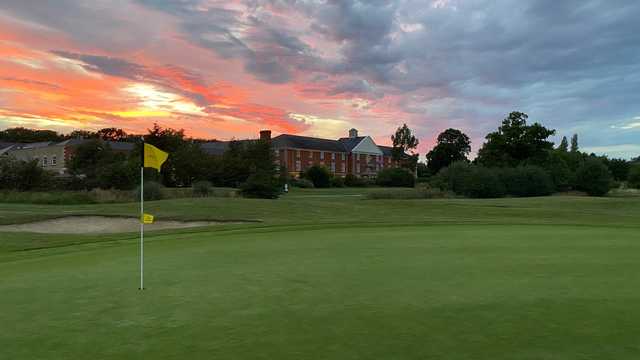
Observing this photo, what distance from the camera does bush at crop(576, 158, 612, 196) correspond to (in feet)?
179

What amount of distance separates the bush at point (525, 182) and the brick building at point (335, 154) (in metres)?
50.5

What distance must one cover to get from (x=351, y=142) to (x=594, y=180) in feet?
214

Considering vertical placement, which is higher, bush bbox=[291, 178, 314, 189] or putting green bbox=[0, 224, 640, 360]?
bush bbox=[291, 178, 314, 189]

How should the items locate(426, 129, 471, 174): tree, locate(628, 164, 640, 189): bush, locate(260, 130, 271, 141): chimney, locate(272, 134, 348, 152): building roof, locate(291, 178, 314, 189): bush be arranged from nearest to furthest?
locate(260, 130, 271, 141): chimney, locate(291, 178, 314, 189): bush, locate(628, 164, 640, 189): bush, locate(272, 134, 348, 152): building roof, locate(426, 129, 471, 174): tree

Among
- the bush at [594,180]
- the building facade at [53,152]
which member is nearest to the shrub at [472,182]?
the bush at [594,180]

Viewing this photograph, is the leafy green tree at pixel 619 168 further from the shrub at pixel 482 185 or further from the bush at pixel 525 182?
the shrub at pixel 482 185

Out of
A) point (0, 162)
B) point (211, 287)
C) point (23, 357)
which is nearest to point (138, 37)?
point (211, 287)

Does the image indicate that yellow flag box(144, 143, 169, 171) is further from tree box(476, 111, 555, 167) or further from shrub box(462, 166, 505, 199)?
tree box(476, 111, 555, 167)

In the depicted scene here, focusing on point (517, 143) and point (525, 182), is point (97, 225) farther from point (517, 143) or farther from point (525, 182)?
point (517, 143)

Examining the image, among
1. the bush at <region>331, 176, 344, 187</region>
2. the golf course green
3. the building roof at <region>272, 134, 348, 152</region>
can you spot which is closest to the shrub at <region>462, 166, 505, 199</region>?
the golf course green

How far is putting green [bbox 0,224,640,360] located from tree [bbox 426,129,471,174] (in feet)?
327

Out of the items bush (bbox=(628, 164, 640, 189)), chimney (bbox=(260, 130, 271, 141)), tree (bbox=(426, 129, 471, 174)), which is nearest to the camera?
chimney (bbox=(260, 130, 271, 141))

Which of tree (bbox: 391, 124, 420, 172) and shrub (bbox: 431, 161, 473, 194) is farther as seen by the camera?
tree (bbox: 391, 124, 420, 172)

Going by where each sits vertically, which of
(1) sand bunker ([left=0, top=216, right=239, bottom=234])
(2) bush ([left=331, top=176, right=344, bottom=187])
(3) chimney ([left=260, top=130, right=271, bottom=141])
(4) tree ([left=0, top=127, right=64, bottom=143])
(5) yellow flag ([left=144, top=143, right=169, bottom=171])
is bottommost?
(1) sand bunker ([left=0, top=216, right=239, bottom=234])
